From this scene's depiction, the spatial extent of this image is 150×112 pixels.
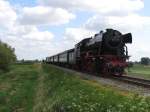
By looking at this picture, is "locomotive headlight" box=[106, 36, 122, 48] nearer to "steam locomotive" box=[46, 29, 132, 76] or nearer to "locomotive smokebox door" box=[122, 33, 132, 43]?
"steam locomotive" box=[46, 29, 132, 76]

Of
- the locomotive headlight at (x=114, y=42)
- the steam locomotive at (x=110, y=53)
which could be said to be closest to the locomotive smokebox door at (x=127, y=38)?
the steam locomotive at (x=110, y=53)

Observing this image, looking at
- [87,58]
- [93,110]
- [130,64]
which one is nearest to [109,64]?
[130,64]

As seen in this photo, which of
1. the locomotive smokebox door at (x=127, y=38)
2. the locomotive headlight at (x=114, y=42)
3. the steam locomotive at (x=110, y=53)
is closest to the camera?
the steam locomotive at (x=110, y=53)

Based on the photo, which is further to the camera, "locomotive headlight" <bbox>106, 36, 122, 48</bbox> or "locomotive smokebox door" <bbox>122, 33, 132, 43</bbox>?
"locomotive smokebox door" <bbox>122, 33, 132, 43</bbox>

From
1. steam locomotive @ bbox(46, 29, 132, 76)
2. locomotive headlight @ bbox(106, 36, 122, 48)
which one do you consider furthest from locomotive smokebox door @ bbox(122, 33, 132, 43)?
locomotive headlight @ bbox(106, 36, 122, 48)

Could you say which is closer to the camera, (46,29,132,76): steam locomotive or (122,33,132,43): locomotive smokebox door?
(46,29,132,76): steam locomotive

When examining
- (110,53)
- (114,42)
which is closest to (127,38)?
(114,42)

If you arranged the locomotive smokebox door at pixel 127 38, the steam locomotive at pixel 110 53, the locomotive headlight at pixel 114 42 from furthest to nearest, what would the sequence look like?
1. the locomotive smokebox door at pixel 127 38
2. the locomotive headlight at pixel 114 42
3. the steam locomotive at pixel 110 53

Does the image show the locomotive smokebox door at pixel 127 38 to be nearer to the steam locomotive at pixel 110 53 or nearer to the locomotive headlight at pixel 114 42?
the steam locomotive at pixel 110 53

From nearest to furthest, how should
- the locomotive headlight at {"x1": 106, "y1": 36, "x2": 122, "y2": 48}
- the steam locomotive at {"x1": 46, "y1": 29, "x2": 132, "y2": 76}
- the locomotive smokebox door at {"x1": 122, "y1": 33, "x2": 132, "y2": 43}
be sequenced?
the steam locomotive at {"x1": 46, "y1": 29, "x2": 132, "y2": 76} < the locomotive headlight at {"x1": 106, "y1": 36, "x2": 122, "y2": 48} < the locomotive smokebox door at {"x1": 122, "y1": 33, "x2": 132, "y2": 43}

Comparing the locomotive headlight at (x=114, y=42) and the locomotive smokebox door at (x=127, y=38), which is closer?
the locomotive headlight at (x=114, y=42)

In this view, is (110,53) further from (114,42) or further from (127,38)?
(127,38)

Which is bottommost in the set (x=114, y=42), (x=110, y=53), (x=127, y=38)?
(x=110, y=53)

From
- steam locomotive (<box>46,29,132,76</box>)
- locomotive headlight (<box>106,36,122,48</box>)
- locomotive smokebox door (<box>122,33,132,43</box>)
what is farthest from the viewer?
locomotive smokebox door (<box>122,33,132,43</box>)
